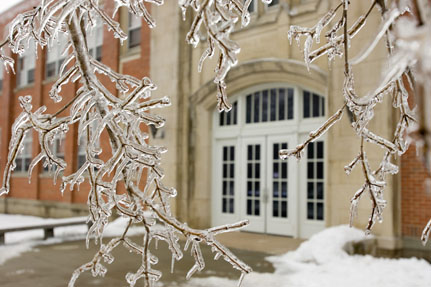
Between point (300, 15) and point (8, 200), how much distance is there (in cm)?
1636

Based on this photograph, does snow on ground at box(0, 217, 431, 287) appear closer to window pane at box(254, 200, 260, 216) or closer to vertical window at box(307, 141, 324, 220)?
vertical window at box(307, 141, 324, 220)

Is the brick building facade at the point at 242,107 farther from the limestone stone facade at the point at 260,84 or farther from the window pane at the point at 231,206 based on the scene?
the window pane at the point at 231,206

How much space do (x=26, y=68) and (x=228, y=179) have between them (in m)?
13.2

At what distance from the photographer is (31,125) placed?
2348 millimetres

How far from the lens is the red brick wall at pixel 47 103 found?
1505 centimetres

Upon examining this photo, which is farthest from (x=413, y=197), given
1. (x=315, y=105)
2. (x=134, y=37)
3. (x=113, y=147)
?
(x=134, y=37)

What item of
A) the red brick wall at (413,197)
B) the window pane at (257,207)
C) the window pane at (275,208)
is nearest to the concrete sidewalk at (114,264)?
the window pane at (275,208)

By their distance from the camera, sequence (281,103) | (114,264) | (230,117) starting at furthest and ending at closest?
(230,117) → (281,103) → (114,264)

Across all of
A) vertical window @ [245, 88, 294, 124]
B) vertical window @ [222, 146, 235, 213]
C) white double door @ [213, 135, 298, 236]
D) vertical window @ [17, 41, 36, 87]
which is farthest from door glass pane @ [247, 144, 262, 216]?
vertical window @ [17, 41, 36, 87]

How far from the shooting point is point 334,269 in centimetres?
753

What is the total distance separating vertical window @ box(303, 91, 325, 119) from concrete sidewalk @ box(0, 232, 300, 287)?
10.1ft

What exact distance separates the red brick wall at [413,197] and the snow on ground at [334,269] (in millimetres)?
740

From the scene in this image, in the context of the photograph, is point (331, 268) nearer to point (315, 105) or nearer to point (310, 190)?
point (310, 190)

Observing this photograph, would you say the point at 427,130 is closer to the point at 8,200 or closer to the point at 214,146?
the point at 214,146
